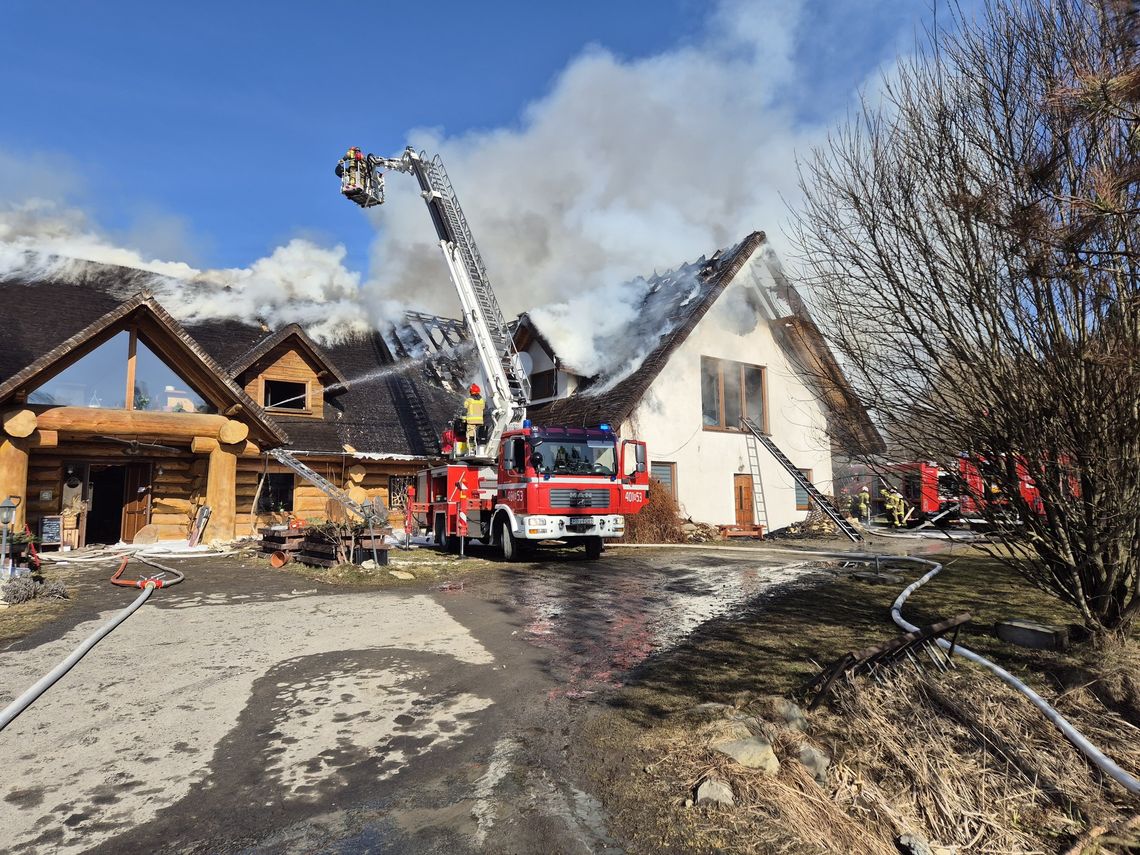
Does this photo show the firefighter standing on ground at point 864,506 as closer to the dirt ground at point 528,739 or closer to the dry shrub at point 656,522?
the dry shrub at point 656,522

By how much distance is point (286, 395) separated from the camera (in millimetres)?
18188

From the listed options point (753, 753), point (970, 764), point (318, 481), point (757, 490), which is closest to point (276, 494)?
point (318, 481)

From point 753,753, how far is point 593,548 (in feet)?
30.7

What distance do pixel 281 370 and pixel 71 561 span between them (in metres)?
7.00

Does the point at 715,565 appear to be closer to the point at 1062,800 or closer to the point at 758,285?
A: the point at 1062,800

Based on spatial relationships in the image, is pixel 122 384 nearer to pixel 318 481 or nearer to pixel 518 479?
pixel 318 481

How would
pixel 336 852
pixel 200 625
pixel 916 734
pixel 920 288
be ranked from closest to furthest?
1. pixel 336 852
2. pixel 916 734
3. pixel 920 288
4. pixel 200 625

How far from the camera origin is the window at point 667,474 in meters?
18.0

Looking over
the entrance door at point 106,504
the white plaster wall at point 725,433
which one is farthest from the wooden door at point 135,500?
the white plaster wall at point 725,433

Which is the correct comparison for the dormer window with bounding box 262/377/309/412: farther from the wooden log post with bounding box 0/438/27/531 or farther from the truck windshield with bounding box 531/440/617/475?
the truck windshield with bounding box 531/440/617/475

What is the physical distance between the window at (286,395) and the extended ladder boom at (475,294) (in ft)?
15.8

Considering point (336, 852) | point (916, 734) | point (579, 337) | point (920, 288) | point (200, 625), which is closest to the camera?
point (336, 852)

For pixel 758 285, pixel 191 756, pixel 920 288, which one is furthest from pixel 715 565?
pixel 758 285

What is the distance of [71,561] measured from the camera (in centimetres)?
1204
